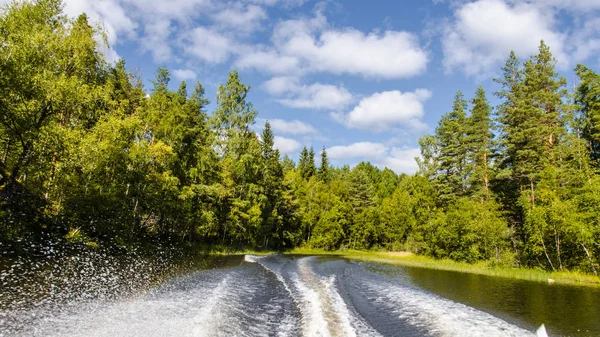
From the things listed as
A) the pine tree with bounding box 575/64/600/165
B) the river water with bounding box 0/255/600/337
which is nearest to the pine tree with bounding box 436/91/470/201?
the pine tree with bounding box 575/64/600/165

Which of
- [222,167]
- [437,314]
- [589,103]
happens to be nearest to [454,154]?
[589,103]

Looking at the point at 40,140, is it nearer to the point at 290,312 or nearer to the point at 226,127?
the point at 290,312

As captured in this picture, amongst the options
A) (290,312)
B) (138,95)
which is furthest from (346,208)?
(290,312)

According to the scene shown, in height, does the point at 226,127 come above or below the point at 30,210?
above

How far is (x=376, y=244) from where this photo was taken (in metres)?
76.2

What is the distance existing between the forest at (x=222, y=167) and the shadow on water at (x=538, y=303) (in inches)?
429

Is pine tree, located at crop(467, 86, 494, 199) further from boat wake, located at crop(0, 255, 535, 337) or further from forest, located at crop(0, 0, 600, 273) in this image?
boat wake, located at crop(0, 255, 535, 337)

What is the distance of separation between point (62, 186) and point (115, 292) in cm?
1582

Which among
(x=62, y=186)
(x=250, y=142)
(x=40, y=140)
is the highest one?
(x=250, y=142)

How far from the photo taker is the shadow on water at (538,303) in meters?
13.4

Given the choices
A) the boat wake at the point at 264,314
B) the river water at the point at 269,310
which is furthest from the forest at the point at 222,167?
the boat wake at the point at 264,314

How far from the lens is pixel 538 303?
1761cm

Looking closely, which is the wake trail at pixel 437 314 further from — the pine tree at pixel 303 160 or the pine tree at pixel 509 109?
the pine tree at pixel 303 160

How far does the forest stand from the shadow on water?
10.9m
